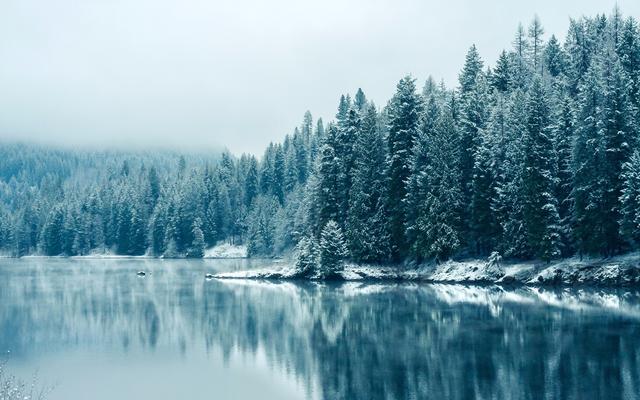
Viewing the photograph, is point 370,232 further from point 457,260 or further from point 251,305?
point 251,305

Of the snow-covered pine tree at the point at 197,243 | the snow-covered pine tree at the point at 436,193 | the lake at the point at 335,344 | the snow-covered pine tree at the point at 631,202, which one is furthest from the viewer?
the snow-covered pine tree at the point at 197,243

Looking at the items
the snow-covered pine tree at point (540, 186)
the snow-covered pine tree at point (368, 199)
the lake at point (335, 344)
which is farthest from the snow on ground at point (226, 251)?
the snow-covered pine tree at point (540, 186)

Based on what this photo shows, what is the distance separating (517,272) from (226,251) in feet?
334

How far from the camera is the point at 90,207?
182 m

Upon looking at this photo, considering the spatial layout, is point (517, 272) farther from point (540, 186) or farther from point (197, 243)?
point (197, 243)

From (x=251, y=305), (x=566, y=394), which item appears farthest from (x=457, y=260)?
(x=566, y=394)

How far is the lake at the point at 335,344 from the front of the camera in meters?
24.8

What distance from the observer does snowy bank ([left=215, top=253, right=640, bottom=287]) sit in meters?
56.8

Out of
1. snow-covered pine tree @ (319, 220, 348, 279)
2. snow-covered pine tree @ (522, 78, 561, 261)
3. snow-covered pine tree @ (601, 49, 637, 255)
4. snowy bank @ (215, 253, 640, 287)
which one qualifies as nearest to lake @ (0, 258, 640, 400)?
snowy bank @ (215, 253, 640, 287)

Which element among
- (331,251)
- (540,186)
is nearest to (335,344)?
(540,186)

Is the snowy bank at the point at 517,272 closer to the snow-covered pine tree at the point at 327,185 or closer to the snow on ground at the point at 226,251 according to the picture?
the snow-covered pine tree at the point at 327,185

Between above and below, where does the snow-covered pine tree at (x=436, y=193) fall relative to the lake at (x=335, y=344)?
above

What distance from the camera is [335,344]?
111ft

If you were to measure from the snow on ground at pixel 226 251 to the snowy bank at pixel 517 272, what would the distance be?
74.1 meters
